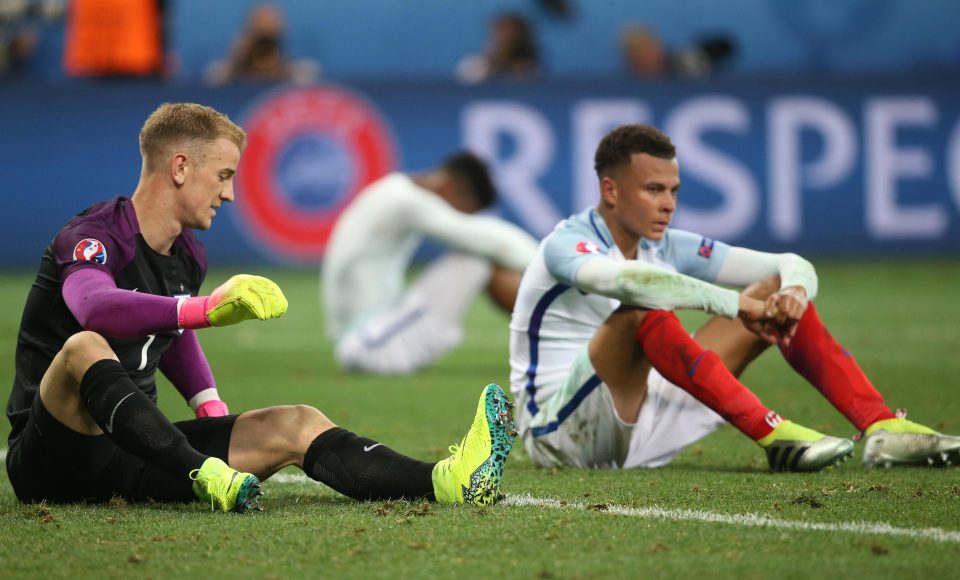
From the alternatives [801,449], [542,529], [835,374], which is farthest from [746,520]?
[835,374]

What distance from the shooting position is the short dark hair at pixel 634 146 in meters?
5.61

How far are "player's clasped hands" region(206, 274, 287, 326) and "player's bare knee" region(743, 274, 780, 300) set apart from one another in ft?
6.45

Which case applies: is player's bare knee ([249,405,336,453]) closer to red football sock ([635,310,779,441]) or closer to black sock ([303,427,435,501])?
black sock ([303,427,435,501])

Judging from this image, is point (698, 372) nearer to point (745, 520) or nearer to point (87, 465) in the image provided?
point (745, 520)

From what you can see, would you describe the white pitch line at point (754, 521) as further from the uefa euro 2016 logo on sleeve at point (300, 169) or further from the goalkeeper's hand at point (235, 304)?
the uefa euro 2016 logo on sleeve at point (300, 169)

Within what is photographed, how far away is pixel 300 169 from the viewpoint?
14.8 meters

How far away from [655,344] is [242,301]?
1609mm

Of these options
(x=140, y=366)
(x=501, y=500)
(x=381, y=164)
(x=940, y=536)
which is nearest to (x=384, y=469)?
(x=501, y=500)

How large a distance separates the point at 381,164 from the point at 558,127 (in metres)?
1.79

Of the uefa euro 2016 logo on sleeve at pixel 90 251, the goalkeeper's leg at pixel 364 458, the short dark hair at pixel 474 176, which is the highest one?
the short dark hair at pixel 474 176

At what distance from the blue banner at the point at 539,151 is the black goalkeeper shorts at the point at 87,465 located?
404 inches

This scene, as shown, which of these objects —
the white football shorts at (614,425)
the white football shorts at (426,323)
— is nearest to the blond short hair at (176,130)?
the white football shorts at (614,425)

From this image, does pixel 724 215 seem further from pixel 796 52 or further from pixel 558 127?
pixel 796 52

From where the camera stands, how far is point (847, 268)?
49.8 feet
